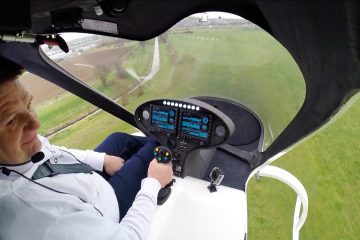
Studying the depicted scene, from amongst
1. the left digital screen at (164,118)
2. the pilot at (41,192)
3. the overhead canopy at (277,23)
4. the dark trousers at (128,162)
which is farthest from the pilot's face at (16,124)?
the left digital screen at (164,118)

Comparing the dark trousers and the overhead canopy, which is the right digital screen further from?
the overhead canopy

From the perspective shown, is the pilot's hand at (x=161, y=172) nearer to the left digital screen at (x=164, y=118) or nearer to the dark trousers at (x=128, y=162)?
the dark trousers at (x=128, y=162)

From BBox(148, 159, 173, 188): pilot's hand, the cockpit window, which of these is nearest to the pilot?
BBox(148, 159, 173, 188): pilot's hand

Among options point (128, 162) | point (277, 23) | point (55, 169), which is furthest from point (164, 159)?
point (277, 23)

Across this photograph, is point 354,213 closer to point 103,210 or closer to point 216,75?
point 216,75

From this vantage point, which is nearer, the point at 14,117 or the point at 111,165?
the point at 14,117

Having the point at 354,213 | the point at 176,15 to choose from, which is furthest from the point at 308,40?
the point at 354,213

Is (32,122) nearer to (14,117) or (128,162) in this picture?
(14,117)
